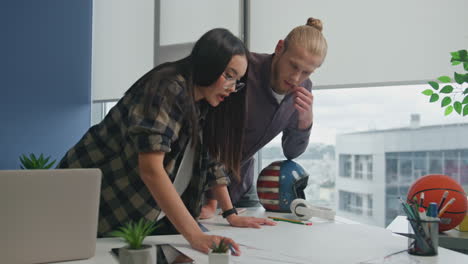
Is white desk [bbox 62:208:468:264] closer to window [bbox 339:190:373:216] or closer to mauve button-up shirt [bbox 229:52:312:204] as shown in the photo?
mauve button-up shirt [bbox 229:52:312:204]

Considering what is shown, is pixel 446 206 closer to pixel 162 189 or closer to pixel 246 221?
pixel 246 221

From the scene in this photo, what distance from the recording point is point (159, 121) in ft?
3.42

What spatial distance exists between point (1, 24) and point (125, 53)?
1.00 m

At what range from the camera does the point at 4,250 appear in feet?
2.68

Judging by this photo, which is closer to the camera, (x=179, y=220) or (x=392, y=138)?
(x=179, y=220)

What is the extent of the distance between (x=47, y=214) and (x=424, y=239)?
846 millimetres

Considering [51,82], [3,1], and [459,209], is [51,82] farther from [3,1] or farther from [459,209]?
[459,209]

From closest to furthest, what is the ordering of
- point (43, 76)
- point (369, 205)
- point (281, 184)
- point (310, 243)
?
point (310, 243) → point (281, 184) → point (369, 205) → point (43, 76)

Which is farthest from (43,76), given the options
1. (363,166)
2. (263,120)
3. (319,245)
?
(319,245)

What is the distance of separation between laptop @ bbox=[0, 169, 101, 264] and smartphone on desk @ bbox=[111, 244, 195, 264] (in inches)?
4.3

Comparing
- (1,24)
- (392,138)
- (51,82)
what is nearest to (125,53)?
(51,82)

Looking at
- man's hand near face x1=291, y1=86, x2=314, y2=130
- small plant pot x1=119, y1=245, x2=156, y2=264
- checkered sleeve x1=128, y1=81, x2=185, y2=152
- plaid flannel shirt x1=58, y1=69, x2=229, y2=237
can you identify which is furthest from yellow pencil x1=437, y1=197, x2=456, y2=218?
small plant pot x1=119, y1=245, x2=156, y2=264

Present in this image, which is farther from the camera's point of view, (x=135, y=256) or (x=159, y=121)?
(x=159, y=121)

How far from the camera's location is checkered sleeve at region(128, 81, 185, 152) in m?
1.03
